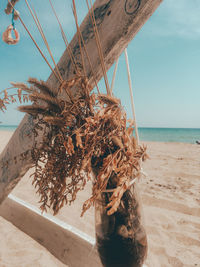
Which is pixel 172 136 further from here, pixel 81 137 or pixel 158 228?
pixel 81 137

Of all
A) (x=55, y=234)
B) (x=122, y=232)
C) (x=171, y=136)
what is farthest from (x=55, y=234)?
(x=171, y=136)

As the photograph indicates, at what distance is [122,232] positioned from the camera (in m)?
0.74

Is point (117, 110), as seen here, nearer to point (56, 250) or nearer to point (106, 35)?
point (106, 35)

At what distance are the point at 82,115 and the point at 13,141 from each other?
2.35 ft

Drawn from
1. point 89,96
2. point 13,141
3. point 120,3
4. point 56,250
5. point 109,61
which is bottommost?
point 56,250

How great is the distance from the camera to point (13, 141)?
3.65ft

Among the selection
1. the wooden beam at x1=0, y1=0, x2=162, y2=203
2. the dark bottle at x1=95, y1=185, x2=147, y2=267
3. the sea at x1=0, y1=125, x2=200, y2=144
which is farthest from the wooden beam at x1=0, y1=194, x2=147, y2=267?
the sea at x1=0, y1=125, x2=200, y2=144

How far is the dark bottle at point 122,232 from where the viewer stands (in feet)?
2.41

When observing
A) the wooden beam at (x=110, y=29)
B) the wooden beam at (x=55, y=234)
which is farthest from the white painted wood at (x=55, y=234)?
the wooden beam at (x=110, y=29)

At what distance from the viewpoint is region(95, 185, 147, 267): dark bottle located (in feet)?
2.41

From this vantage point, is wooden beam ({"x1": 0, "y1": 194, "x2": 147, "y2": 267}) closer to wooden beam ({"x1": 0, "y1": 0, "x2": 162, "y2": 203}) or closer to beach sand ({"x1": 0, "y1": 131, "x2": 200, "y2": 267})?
beach sand ({"x1": 0, "y1": 131, "x2": 200, "y2": 267})

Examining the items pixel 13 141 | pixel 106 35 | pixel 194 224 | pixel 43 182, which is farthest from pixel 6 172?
pixel 194 224

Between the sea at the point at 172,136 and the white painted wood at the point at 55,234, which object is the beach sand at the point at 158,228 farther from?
the sea at the point at 172,136

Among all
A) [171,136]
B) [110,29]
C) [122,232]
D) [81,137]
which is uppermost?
[110,29]
